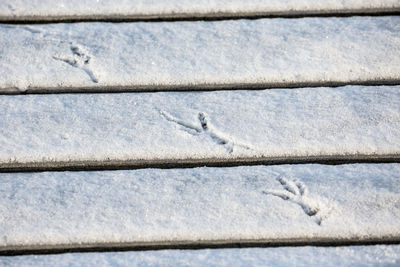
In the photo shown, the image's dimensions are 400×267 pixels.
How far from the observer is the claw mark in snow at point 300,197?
2.31ft

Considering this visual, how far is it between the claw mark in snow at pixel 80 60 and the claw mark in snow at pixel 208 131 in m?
0.16

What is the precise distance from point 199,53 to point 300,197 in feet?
1.07

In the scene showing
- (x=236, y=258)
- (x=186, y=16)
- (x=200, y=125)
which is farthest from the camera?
(x=186, y=16)

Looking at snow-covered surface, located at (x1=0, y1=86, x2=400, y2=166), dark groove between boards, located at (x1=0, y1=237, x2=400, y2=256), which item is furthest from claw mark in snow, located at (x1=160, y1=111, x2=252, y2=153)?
dark groove between boards, located at (x1=0, y1=237, x2=400, y2=256)

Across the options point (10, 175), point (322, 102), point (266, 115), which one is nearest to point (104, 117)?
point (10, 175)

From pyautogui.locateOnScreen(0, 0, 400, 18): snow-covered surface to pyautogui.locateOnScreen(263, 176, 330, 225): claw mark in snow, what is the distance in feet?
1.23

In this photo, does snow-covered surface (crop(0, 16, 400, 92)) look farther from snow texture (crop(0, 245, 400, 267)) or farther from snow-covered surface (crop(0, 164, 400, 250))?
snow texture (crop(0, 245, 400, 267))

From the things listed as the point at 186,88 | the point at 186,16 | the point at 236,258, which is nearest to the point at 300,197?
the point at 236,258

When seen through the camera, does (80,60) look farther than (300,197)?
Yes

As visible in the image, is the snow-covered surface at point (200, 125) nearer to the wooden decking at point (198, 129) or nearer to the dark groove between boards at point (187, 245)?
the wooden decking at point (198, 129)

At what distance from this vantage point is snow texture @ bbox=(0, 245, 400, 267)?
0.67 meters

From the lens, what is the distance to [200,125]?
0.77m

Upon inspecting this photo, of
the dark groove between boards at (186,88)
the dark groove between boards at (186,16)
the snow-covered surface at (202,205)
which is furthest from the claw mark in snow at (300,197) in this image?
the dark groove between boards at (186,16)

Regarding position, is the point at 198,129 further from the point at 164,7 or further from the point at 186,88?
the point at 164,7
